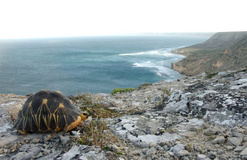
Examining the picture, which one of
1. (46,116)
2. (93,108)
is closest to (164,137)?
(46,116)

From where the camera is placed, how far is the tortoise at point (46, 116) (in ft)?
18.4

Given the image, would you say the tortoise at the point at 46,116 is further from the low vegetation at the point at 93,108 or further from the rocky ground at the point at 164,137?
the low vegetation at the point at 93,108

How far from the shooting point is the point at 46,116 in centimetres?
565

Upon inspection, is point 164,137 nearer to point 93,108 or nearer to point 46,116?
point 46,116

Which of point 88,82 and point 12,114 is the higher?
point 12,114

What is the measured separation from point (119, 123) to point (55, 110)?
2425mm

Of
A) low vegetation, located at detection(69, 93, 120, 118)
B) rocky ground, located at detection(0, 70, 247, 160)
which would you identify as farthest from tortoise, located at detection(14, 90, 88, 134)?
low vegetation, located at detection(69, 93, 120, 118)

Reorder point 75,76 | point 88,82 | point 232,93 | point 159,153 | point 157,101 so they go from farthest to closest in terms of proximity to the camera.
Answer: point 75,76, point 88,82, point 157,101, point 232,93, point 159,153

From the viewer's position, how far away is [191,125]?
6602 mm

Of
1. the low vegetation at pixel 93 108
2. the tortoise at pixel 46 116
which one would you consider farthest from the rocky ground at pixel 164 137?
the low vegetation at pixel 93 108

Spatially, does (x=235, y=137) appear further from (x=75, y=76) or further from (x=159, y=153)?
(x=75, y=76)

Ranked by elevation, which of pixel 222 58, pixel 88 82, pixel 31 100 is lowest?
pixel 88 82

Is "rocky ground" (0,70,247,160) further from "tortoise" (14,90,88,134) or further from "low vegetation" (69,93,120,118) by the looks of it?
"low vegetation" (69,93,120,118)

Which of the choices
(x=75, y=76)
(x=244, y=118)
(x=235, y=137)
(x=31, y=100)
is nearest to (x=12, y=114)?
(x=31, y=100)
